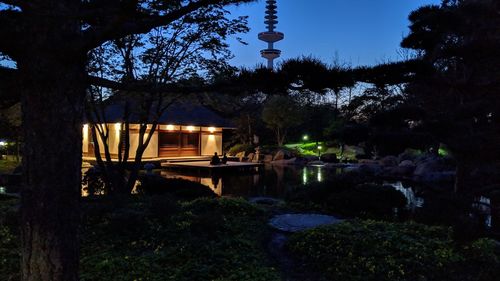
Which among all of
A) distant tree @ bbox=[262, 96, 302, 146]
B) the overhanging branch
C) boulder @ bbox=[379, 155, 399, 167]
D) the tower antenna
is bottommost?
boulder @ bbox=[379, 155, 399, 167]

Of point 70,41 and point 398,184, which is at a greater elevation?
point 70,41

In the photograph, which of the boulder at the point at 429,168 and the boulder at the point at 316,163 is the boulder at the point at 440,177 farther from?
the boulder at the point at 316,163

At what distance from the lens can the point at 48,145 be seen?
258 centimetres

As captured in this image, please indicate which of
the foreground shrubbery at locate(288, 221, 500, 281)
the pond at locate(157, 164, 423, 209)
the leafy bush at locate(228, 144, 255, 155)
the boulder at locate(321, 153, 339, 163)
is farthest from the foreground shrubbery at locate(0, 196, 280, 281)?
the leafy bush at locate(228, 144, 255, 155)

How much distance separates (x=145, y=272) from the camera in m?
4.12

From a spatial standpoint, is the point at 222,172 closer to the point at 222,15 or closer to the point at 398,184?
the point at 398,184

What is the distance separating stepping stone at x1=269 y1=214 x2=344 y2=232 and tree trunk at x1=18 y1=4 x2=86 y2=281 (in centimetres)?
429

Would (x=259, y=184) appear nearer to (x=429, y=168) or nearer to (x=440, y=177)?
(x=440, y=177)

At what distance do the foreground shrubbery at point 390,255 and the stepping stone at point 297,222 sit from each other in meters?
0.73

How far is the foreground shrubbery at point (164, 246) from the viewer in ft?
13.7

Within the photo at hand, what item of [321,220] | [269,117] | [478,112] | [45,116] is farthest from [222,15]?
[269,117]

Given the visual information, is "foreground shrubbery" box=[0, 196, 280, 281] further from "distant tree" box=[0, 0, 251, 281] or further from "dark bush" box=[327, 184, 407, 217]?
"dark bush" box=[327, 184, 407, 217]

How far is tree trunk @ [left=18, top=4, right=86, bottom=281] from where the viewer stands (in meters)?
2.58

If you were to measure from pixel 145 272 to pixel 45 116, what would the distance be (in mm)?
2258
